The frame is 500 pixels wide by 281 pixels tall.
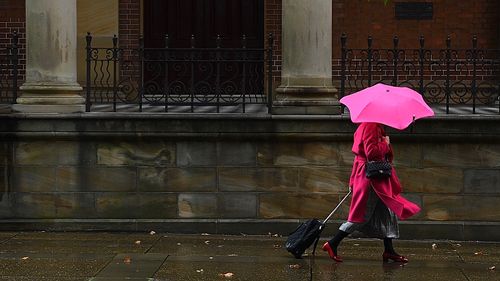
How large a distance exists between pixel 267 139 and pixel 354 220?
7.27 ft

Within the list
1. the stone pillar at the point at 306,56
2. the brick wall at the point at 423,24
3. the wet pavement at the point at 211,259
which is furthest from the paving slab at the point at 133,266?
the brick wall at the point at 423,24

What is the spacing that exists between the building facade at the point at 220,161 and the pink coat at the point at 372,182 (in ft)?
5.99

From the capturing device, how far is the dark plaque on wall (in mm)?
15203

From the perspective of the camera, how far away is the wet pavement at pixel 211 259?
8.58 meters

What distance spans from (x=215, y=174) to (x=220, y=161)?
17 cm

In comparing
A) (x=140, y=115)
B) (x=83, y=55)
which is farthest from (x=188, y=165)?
(x=83, y=55)

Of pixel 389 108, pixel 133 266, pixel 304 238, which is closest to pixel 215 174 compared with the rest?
pixel 304 238

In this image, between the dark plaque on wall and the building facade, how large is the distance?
417 centimetres

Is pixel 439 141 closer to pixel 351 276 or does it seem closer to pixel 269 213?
pixel 269 213

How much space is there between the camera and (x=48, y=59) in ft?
37.2

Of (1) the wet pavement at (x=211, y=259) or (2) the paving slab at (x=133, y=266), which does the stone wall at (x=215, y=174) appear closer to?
(1) the wet pavement at (x=211, y=259)

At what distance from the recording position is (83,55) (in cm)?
1467

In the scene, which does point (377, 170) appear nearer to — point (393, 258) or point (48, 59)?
point (393, 258)

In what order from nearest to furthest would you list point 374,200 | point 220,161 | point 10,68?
point 374,200 → point 220,161 → point 10,68
